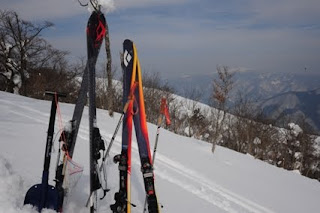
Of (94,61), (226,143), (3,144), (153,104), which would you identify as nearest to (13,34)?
(153,104)

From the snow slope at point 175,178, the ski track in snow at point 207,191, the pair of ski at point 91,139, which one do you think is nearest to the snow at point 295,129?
the snow slope at point 175,178

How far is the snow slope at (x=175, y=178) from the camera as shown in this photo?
4.88m

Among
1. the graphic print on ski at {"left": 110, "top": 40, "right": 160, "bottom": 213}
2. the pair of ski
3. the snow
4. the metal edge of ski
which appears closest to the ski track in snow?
the graphic print on ski at {"left": 110, "top": 40, "right": 160, "bottom": 213}

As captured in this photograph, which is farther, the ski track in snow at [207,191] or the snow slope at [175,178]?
the ski track in snow at [207,191]

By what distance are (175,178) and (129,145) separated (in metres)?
5.42

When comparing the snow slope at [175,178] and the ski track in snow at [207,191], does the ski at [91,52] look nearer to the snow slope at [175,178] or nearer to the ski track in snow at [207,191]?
the snow slope at [175,178]

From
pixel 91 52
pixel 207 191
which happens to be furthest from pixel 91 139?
pixel 207 191

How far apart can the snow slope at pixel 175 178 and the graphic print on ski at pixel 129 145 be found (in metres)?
0.73

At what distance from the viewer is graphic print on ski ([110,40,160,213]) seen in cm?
425

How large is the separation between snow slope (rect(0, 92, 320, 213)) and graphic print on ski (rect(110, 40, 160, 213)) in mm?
727

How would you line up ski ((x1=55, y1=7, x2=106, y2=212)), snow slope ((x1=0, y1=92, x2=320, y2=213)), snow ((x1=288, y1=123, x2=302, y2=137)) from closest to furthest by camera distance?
ski ((x1=55, y1=7, x2=106, y2=212)), snow slope ((x1=0, y1=92, x2=320, y2=213)), snow ((x1=288, y1=123, x2=302, y2=137))

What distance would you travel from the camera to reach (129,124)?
4.34 m

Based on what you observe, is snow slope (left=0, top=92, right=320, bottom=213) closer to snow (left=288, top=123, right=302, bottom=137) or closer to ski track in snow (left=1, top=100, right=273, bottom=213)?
ski track in snow (left=1, top=100, right=273, bottom=213)

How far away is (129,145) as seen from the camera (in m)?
4.33
